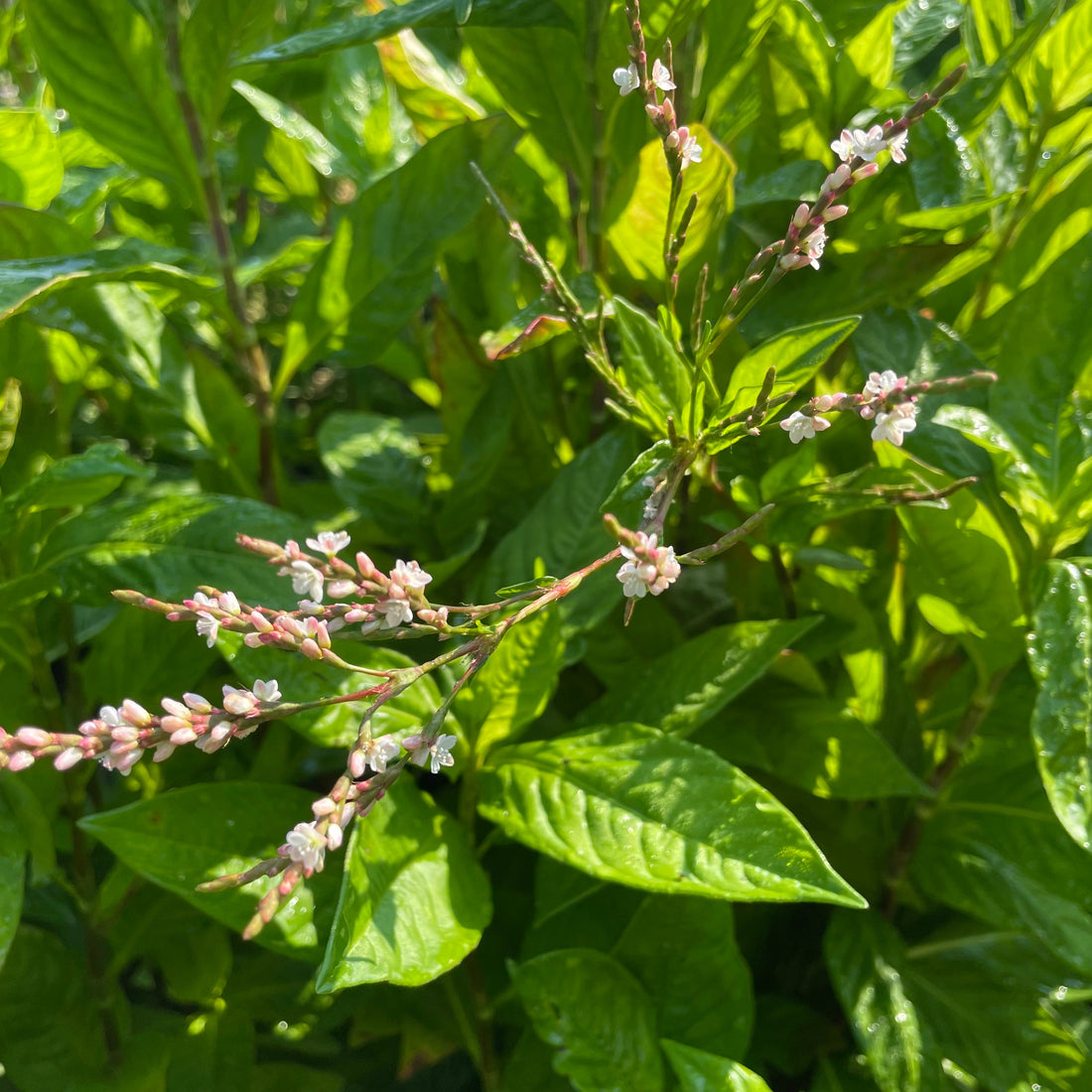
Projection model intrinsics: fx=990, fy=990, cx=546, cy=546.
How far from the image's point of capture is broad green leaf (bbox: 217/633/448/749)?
74 centimetres

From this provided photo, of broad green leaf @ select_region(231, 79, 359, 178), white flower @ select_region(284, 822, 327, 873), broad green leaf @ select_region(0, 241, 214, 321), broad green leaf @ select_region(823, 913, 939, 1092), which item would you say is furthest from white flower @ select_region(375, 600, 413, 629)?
broad green leaf @ select_region(231, 79, 359, 178)

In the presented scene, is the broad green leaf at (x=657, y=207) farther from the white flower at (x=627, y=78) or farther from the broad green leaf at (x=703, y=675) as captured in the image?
the broad green leaf at (x=703, y=675)

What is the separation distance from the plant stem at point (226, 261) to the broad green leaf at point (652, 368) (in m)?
0.45

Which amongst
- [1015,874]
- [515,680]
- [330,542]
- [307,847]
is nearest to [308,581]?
[330,542]

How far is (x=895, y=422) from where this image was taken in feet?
1.94

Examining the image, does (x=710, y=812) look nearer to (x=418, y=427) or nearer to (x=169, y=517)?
(x=169, y=517)

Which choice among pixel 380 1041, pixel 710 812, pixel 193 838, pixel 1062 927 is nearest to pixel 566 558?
pixel 710 812

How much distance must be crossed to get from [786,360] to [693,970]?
0.52 metres

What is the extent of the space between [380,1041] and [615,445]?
29.1 inches

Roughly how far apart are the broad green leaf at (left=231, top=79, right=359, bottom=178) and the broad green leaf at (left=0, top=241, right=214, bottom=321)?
0.29 metres

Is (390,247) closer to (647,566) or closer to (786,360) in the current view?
(786,360)

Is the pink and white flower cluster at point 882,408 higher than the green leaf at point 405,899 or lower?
higher

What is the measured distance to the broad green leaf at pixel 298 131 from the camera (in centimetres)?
109

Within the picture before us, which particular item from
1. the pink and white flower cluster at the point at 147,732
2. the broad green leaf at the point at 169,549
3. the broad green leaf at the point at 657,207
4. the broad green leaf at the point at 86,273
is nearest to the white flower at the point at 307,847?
the pink and white flower cluster at the point at 147,732
